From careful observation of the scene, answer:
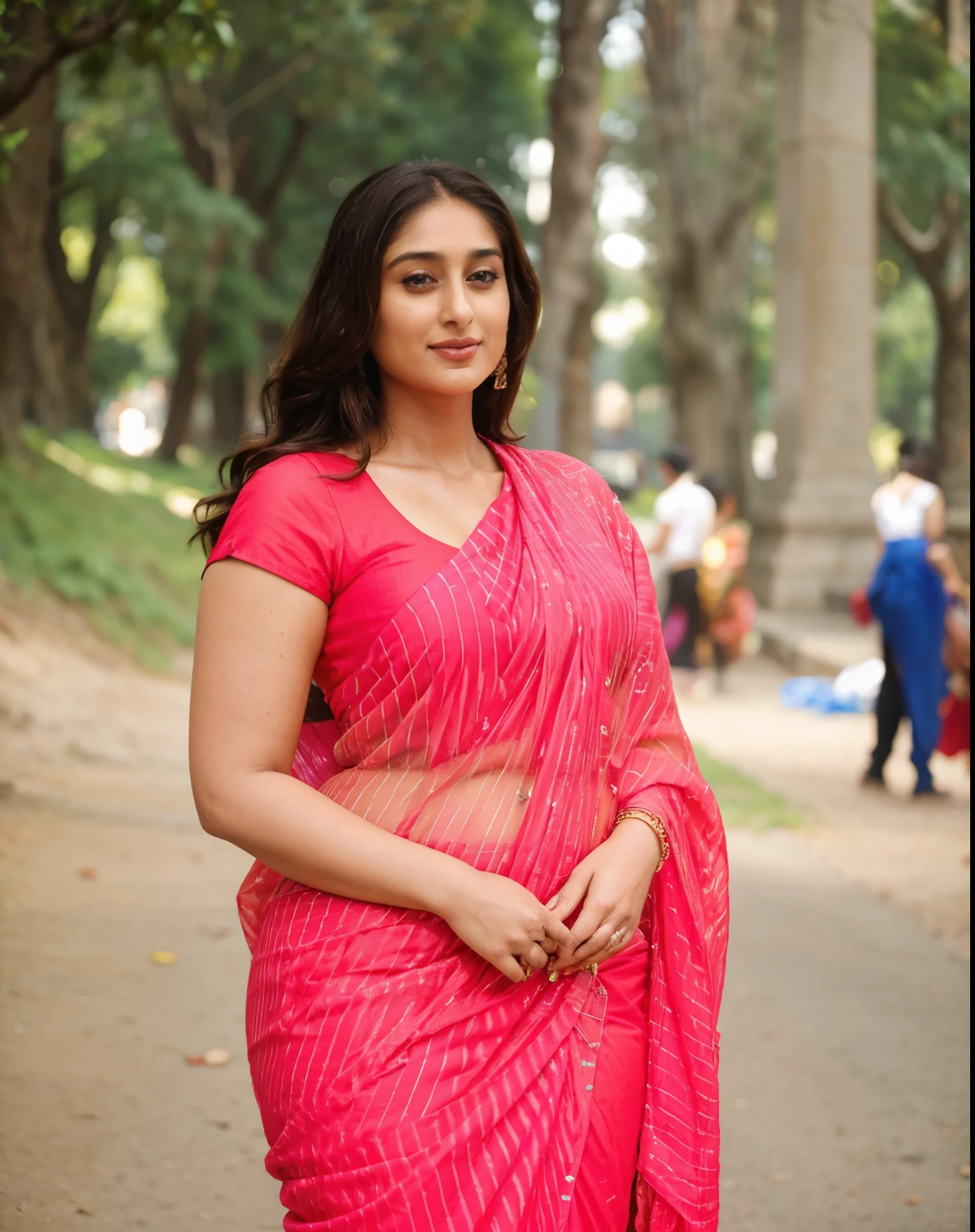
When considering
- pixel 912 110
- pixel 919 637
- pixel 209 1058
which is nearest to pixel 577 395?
pixel 912 110

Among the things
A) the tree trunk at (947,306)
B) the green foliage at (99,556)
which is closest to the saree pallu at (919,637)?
the green foliage at (99,556)

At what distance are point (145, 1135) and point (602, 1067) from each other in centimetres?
223

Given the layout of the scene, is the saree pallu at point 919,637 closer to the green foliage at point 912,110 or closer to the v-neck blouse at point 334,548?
the green foliage at point 912,110

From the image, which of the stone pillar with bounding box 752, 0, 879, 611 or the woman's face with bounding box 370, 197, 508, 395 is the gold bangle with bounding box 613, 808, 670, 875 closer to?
the woman's face with bounding box 370, 197, 508, 395

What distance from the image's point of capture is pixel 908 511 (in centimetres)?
880

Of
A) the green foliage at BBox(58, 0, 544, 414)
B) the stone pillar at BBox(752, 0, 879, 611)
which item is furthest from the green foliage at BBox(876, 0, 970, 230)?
the green foliage at BBox(58, 0, 544, 414)

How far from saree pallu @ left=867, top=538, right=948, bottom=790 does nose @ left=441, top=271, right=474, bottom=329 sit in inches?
267

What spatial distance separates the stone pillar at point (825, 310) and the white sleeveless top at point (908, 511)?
7.24 meters

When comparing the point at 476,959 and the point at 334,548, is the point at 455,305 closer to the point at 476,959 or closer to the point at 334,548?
the point at 334,548

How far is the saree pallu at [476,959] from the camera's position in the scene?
1.88 m

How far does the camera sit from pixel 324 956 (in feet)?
6.43

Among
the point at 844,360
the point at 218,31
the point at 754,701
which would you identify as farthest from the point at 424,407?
the point at 844,360

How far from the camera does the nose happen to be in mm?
2062

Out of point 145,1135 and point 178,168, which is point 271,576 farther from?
point 178,168
